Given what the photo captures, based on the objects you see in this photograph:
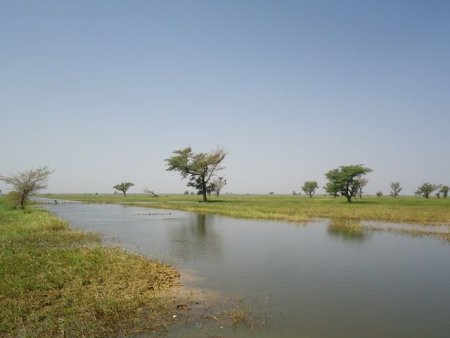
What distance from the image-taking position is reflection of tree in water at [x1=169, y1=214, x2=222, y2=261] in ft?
74.2

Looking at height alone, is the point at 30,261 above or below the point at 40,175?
below

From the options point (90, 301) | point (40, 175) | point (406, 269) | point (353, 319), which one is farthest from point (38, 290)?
point (40, 175)

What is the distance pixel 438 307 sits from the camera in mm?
13062

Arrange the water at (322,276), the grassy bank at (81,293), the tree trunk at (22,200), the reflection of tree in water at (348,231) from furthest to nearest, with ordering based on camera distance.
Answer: the tree trunk at (22,200) → the reflection of tree in water at (348,231) → the water at (322,276) → the grassy bank at (81,293)

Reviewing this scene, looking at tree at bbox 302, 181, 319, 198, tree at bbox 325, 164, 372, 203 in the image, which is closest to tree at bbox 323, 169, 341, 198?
tree at bbox 325, 164, 372, 203

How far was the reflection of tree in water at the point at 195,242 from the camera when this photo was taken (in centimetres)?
2262

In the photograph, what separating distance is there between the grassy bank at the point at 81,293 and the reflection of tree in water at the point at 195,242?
462cm

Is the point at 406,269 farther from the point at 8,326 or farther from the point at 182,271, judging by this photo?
the point at 8,326

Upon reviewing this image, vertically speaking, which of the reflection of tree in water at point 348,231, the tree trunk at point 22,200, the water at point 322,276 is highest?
the tree trunk at point 22,200

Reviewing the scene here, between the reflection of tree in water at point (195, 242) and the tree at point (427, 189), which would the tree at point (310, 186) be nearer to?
the tree at point (427, 189)

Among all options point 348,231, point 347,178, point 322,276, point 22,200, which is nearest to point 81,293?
point 322,276

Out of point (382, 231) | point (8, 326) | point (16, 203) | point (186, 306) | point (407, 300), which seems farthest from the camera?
point (16, 203)

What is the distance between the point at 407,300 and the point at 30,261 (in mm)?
16252

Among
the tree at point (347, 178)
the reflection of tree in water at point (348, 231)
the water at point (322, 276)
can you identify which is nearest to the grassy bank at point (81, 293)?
the water at point (322, 276)
